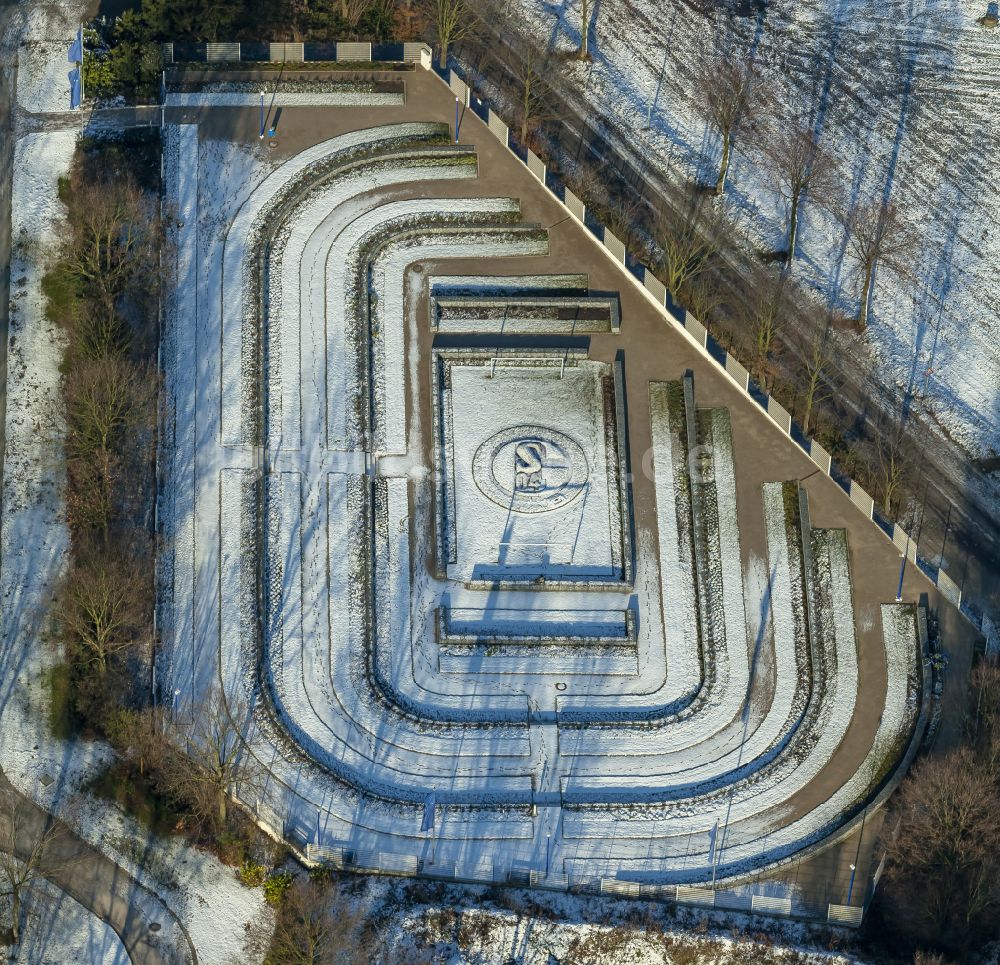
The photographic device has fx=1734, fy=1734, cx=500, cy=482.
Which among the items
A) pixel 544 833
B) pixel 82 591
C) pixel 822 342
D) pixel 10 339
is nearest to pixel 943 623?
pixel 822 342

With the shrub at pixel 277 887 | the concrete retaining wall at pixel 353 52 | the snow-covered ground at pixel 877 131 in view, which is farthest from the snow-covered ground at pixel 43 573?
the snow-covered ground at pixel 877 131

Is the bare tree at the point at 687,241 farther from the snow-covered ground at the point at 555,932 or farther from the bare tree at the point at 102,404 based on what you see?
the snow-covered ground at the point at 555,932

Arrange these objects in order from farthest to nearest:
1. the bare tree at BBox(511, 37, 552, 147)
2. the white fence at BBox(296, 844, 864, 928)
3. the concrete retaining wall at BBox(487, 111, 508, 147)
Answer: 1. the bare tree at BBox(511, 37, 552, 147)
2. the concrete retaining wall at BBox(487, 111, 508, 147)
3. the white fence at BBox(296, 844, 864, 928)

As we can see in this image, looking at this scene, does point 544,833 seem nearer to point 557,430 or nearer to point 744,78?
point 557,430

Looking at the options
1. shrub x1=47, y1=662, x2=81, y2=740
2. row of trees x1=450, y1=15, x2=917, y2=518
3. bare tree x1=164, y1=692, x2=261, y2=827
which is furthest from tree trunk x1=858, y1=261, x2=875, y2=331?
shrub x1=47, y1=662, x2=81, y2=740

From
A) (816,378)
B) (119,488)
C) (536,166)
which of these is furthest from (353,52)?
(816,378)

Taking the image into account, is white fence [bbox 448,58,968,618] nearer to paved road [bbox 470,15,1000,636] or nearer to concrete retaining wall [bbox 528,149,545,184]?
concrete retaining wall [bbox 528,149,545,184]
